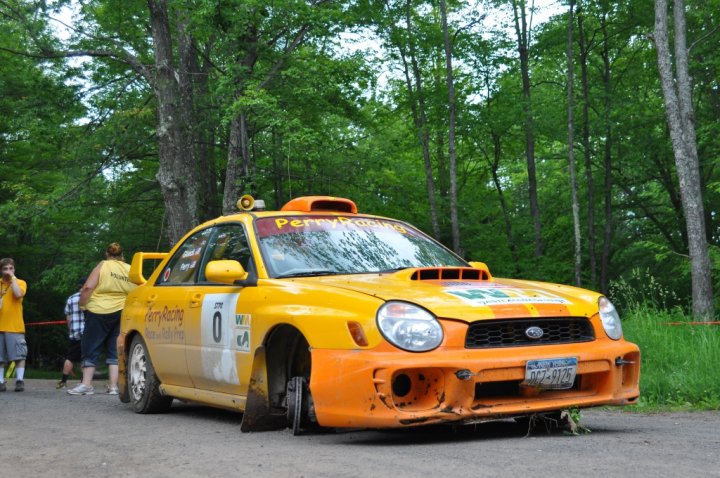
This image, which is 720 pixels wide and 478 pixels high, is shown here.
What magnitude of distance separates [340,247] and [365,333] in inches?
65.4

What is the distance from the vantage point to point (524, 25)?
3278cm

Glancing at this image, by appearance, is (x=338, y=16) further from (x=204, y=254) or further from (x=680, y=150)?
(x=204, y=254)

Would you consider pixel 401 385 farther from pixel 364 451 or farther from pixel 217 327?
pixel 217 327

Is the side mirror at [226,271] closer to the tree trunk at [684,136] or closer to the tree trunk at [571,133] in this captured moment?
the tree trunk at [684,136]

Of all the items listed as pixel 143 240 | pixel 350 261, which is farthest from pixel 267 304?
pixel 143 240

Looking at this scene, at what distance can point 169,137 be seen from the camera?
21.0 metres

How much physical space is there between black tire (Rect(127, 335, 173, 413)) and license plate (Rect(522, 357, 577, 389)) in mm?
3956

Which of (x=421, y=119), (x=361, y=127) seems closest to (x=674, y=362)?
(x=361, y=127)

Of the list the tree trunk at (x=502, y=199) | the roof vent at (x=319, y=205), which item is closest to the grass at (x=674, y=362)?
the roof vent at (x=319, y=205)

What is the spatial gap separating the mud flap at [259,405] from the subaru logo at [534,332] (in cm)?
183

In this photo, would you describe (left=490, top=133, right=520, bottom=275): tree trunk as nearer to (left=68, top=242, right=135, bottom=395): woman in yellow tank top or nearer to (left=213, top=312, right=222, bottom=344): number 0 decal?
(left=68, top=242, right=135, bottom=395): woman in yellow tank top

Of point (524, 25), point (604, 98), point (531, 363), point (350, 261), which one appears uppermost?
point (524, 25)

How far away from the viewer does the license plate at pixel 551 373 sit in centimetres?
600

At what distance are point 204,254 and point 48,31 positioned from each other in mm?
16629
